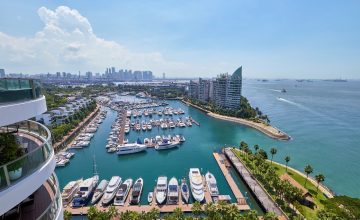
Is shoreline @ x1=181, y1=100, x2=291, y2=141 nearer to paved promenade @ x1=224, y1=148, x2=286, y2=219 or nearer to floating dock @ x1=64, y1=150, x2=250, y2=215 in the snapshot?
paved promenade @ x1=224, y1=148, x2=286, y2=219

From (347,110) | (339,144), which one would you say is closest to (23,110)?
(339,144)

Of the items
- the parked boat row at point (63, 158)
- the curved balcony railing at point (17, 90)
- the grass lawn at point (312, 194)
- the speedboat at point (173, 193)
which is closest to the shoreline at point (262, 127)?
the grass lawn at point (312, 194)

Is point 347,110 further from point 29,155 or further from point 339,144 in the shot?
point 29,155

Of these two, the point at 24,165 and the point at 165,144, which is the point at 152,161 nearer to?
the point at 165,144

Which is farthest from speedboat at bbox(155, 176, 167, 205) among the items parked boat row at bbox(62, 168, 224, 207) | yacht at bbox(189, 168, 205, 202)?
yacht at bbox(189, 168, 205, 202)

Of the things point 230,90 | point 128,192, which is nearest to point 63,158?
point 128,192

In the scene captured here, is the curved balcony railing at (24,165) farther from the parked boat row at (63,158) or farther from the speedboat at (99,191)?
the parked boat row at (63,158)
